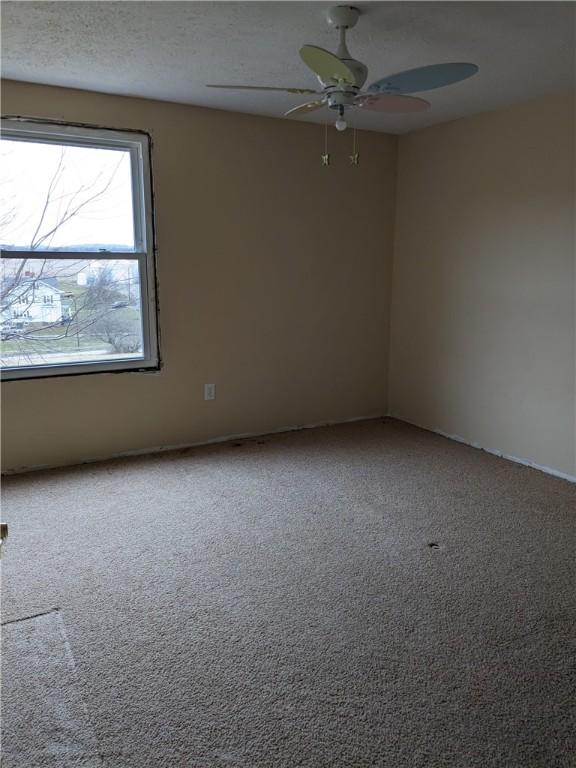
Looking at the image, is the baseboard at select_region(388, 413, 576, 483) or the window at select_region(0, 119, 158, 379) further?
the baseboard at select_region(388, 413, 576, 483)

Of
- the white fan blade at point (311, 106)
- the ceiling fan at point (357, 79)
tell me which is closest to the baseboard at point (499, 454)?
the ceiling fan at point (357, 79)

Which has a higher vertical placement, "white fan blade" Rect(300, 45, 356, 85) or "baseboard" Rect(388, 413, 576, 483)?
"white fan blade" Rect(300, 45, 356, 85)

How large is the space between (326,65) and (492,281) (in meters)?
2.40

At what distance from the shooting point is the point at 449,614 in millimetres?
2254

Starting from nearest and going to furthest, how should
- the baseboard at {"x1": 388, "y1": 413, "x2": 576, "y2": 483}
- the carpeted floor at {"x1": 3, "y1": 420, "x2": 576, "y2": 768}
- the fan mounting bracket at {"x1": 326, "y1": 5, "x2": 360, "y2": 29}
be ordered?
the carpeted floor at {"x1": 3, "y1": 420, "x2": 576, "y2": 768} < the fan mounting bracket at {"x1": 326, "y1": 5, "x2": 360, "y2": 29} < the baseboard at {"x1": 388, "y1": 413, "x2": 576, "y2": 483}

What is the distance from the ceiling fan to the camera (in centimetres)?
196

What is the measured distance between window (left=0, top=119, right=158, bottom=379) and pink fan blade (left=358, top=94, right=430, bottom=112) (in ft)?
5.94

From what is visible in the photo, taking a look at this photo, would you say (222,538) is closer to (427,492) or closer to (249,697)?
(249,697)

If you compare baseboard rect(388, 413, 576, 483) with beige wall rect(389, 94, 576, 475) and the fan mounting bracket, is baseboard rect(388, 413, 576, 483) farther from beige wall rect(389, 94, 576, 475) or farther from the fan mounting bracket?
the fan mounting bracket

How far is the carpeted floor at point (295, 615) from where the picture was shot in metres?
1.67

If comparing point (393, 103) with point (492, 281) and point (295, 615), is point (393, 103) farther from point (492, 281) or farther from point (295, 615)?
point (295, 615)

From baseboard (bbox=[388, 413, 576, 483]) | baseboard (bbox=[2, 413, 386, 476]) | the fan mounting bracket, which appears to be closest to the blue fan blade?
the fan mounting bracket

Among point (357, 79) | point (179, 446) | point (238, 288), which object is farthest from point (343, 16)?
point (179, 446)

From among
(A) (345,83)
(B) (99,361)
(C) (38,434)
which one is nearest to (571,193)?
(A) (345,83)
